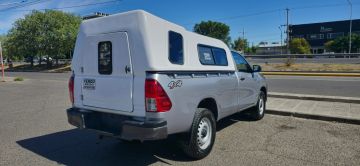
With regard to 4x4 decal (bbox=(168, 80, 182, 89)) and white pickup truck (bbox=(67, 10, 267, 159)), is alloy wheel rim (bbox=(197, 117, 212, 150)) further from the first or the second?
4x4 decal (bbox=(168, 80, 182, 89))

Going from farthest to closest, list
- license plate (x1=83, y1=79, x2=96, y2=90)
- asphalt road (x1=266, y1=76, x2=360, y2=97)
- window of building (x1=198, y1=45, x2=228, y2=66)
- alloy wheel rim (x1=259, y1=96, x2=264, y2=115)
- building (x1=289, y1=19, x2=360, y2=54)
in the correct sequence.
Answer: building (x1=289, y1=19, x2=360, y2=54) → asphalt road (x1=266, y1=76, x2=360, y2=97) → alloy wheel rim (x1=259, y1=96, x2=264, y2=115) → window of building (x1=198, y1=45, x2=228, y2=66) → license plate (x1=83, y1=79, x2=96, y2=90)

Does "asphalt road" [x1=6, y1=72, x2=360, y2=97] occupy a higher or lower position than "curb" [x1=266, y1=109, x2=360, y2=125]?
higher

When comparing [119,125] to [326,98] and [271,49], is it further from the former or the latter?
[271,49]

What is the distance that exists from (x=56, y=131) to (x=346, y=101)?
8.03 metres

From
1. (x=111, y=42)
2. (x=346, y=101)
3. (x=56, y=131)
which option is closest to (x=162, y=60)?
(x=111, y=42)

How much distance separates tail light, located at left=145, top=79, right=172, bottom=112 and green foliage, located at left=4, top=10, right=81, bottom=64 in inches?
1611

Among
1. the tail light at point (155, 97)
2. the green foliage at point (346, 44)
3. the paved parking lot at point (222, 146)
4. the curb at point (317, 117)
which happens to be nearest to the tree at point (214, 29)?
the green foliage at point (346, 44)

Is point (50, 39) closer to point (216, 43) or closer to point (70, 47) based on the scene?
point (70, 47)

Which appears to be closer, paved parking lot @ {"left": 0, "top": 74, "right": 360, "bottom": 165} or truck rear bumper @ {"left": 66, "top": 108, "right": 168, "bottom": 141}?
truck rear bumper @ {"left": 66, "top": 108, "right": 168, "bottom": 141}

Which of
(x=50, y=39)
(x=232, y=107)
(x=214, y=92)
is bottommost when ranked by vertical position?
(x=232, y=107)

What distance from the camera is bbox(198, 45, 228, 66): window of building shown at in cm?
503

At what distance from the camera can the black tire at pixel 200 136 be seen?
178 inches

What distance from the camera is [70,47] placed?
144 feet

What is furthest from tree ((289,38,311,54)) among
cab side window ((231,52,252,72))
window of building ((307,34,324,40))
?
cab side window ((231,52,252,72))
